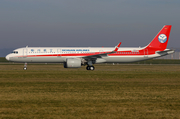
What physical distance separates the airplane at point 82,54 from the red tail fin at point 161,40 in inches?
33.4

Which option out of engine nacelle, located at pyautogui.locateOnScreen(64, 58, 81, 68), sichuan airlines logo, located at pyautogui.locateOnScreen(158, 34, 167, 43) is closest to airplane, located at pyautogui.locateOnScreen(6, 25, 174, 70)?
engine nacelle, located at pyautogui.locateOnScreen(64, 58, 81, 68)

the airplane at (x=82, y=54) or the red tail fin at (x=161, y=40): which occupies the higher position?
the red tail fin at (x=161, y=40)

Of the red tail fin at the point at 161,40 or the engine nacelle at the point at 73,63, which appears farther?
the red tail fin at the point at 161,40

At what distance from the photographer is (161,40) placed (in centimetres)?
5031

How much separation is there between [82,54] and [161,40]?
16.1 meters

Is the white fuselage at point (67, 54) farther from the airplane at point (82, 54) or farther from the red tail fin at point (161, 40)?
the red tail fin at point (161, 40)

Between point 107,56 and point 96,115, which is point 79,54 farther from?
point 96,115

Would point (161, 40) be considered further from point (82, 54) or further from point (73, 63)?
point (73, 63)

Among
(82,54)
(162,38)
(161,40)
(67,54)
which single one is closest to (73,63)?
(67,54)

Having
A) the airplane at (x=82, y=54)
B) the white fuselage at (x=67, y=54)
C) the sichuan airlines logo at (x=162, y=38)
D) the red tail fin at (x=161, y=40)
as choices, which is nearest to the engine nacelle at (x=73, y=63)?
the airplane at (x=82, y=54)

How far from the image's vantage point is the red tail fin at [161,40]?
49719 mm

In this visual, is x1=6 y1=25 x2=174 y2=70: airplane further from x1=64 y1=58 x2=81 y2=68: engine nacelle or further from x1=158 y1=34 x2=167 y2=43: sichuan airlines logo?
x1=158 y1=34 x2=167 y2=43: sichuan airlines logo

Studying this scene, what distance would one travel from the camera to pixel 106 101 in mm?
13125

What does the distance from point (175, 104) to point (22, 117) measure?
23.7 ft
